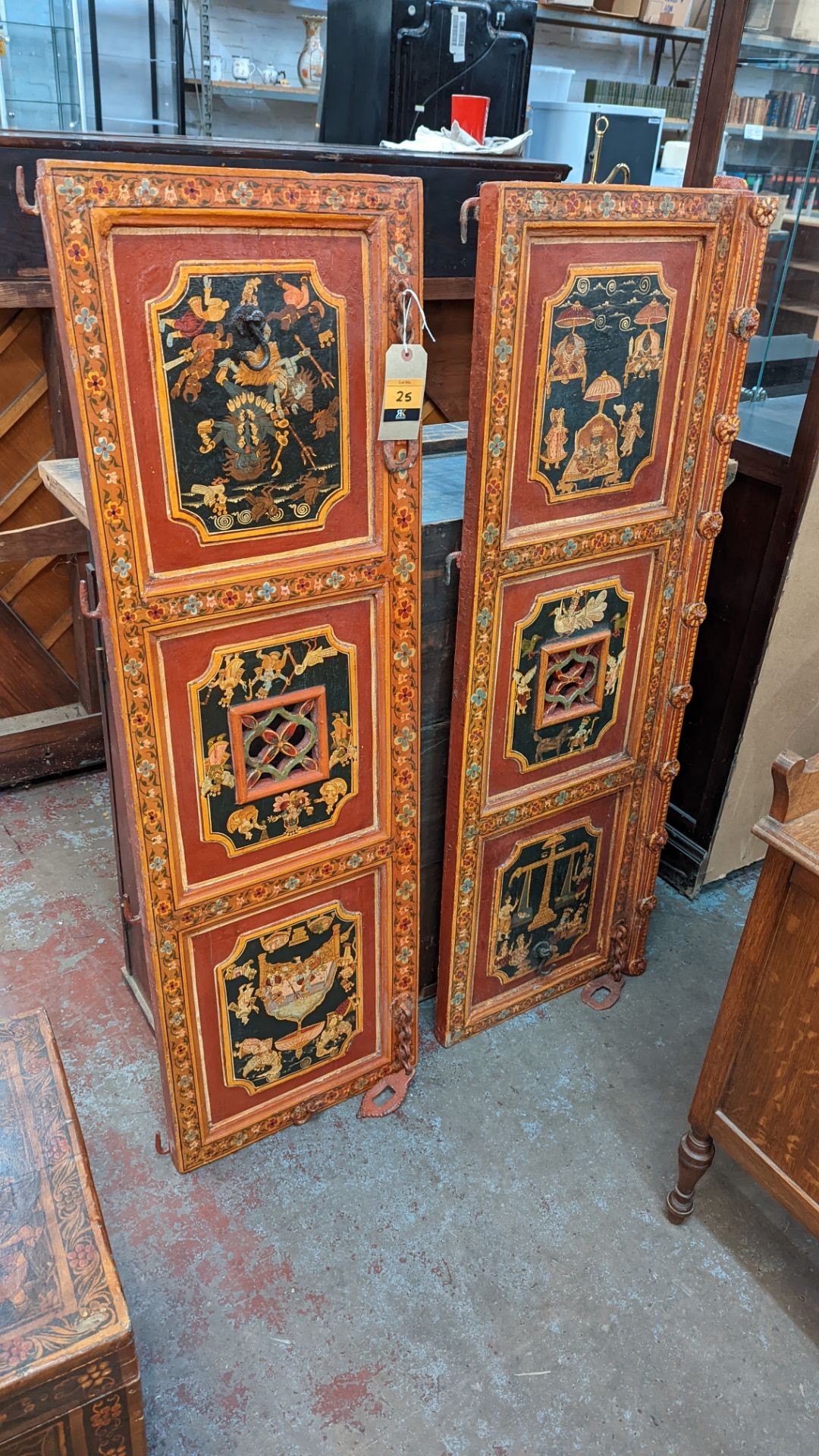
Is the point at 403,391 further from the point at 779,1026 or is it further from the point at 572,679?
the point at 779,1026

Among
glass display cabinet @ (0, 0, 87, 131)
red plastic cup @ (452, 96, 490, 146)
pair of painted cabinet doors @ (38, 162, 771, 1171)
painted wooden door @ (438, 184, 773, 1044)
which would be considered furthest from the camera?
glass display cabinet @ (0, 0, 87, 131)

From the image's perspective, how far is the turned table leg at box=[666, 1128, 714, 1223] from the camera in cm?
187

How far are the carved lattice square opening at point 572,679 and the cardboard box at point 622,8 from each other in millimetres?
4732

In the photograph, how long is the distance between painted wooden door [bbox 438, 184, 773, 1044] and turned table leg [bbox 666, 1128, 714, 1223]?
0.57m

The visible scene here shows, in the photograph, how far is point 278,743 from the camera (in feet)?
5.65

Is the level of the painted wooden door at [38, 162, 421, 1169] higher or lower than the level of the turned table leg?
higher

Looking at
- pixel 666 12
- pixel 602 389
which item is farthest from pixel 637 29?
pixel 602 389

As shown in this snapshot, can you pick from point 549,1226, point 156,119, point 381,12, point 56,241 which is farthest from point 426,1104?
point 156,119

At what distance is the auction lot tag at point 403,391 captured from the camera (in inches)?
60.7

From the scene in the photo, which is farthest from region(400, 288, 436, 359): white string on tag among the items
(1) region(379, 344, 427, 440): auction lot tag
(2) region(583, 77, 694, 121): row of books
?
(2) region(583, 77, 694, 121): row of books

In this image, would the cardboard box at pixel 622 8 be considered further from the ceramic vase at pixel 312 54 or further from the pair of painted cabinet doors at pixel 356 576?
the pair of painted cabinet doors at pixel 356 576

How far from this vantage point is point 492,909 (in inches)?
86.4

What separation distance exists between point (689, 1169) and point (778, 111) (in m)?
2.62

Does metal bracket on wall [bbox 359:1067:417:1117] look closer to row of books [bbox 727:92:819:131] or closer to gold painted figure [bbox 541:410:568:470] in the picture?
gold painted figure [bbox 541:410:568:470]
